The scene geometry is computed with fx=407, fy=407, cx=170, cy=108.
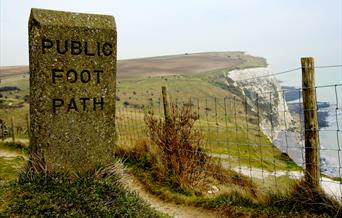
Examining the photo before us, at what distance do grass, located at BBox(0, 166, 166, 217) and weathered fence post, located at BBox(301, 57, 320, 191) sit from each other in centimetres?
261

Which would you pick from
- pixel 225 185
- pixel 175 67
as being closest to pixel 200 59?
pixel 175 67

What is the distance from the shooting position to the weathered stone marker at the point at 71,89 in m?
6.84

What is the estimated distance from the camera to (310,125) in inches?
258

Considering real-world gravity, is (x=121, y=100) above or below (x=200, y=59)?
below

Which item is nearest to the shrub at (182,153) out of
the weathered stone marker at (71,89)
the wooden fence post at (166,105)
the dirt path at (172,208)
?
the wooden fence post at (166,105)

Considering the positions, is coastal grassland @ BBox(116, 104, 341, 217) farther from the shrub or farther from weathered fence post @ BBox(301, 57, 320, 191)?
weathered fence post @ BBox(301, 57, 320, 191)

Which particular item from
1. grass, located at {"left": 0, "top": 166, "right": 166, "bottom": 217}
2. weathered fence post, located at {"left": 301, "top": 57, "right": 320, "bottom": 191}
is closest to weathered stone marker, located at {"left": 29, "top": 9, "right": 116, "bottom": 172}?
grass, located at {"left": 0, "top": 166, "right": 166, "bottom": 217}

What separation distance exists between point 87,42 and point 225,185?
409 cm

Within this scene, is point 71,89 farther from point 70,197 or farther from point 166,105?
point 166,105

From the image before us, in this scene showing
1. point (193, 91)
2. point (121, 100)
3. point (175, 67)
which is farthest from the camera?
point (175, 67)

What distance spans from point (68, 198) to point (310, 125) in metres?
3.94

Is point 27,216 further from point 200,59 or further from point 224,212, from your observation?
point 200,59

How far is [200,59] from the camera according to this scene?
127 meters

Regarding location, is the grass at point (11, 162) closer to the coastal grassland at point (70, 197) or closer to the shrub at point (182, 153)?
the coastal grassland at point (70, 197)
